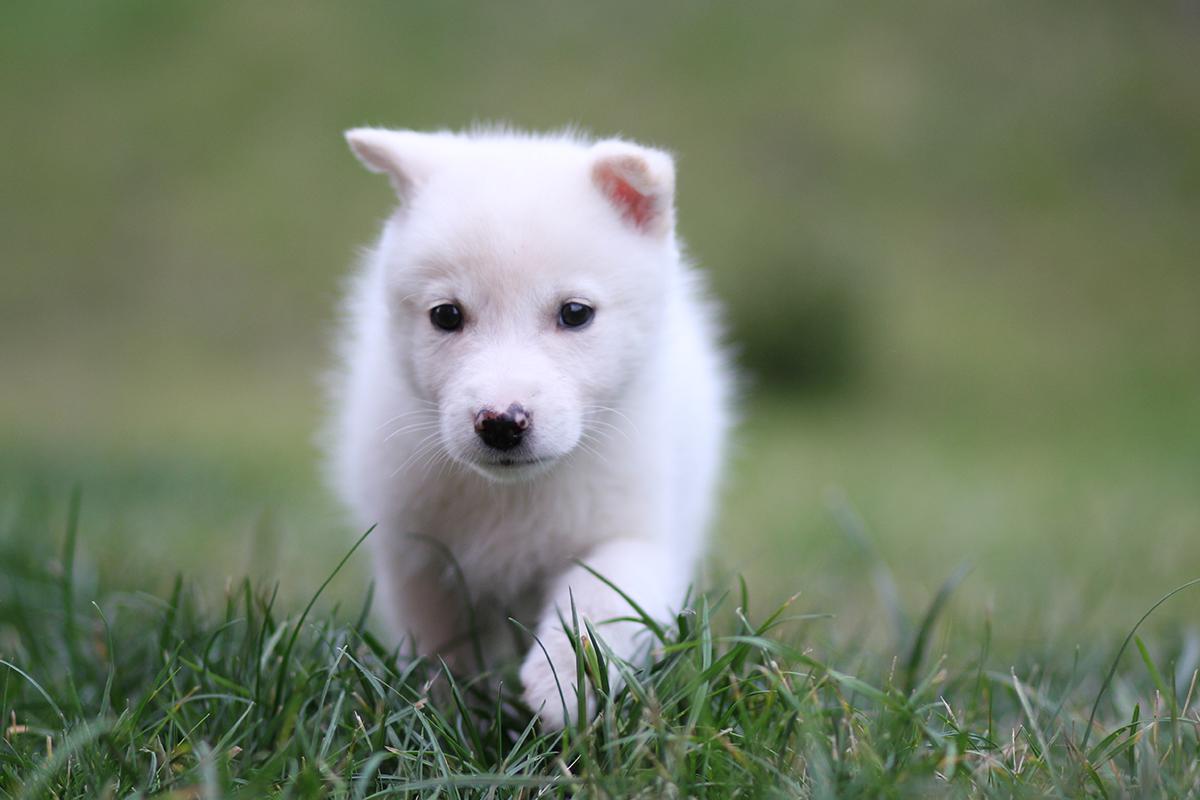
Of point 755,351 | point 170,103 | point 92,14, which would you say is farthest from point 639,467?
point 92,14

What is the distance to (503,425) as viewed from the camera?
229 cm

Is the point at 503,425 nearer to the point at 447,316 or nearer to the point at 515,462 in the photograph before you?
the point at 515,462

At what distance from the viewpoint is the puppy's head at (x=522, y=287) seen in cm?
237

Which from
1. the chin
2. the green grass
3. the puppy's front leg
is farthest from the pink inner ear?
the green grass

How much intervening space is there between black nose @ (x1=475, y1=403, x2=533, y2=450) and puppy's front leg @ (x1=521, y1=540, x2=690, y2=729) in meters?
0.37

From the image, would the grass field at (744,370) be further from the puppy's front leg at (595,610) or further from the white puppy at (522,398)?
the white puppy at (522,398)

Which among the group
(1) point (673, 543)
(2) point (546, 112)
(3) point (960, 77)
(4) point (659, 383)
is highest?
(3) point (960, 77)

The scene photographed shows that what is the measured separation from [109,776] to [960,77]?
43.9 ft

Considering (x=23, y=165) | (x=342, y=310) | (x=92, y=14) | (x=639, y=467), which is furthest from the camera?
(x=92, y=14)

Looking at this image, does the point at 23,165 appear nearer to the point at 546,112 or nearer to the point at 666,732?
the point at 546,112

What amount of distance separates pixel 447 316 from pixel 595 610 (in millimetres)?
750

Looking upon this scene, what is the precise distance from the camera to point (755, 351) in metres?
10.9

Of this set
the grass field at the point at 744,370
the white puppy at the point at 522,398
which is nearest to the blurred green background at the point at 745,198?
the grass field at the point at 744,370

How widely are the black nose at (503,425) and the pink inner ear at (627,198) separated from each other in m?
0.67
